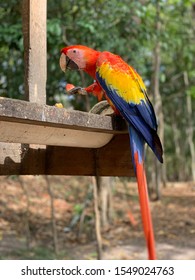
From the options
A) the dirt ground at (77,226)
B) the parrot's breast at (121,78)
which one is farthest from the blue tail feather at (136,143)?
the dirt ground at (77,226)

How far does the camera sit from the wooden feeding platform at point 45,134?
5.37ft

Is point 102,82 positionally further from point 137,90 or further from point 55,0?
point 55,0

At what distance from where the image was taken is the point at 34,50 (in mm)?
2133

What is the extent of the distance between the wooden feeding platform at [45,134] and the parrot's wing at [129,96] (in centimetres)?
9

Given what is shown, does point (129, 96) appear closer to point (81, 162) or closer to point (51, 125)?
point (51, 125)

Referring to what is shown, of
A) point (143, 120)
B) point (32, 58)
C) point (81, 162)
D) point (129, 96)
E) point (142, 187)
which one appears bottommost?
point (142, 187)

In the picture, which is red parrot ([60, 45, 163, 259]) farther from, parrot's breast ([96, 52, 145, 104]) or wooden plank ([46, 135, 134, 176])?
wooden plank ([46, 135, 134, 176])

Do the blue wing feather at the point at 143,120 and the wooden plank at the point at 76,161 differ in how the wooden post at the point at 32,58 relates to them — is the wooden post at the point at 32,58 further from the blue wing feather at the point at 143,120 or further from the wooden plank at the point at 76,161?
the blue wing feather at the point at 143,120

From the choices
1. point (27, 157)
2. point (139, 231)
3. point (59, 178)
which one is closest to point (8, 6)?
point (27, 157)

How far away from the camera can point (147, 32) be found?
5.50 metres

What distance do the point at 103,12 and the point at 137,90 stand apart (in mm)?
3346

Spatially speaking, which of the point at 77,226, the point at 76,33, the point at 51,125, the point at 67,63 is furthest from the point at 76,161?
A: the point at 77,226

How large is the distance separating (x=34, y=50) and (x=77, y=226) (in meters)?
5.42

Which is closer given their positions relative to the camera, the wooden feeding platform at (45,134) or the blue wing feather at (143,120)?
the wooden feeding platform at (45,134)
